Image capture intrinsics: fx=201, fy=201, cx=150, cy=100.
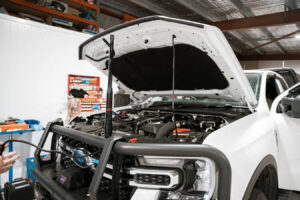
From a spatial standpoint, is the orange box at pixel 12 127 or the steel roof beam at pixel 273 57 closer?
the orange box at pixel 12 127

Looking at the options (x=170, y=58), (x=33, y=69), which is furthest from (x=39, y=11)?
(x=170, y=58)

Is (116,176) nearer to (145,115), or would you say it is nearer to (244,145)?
(244,145)

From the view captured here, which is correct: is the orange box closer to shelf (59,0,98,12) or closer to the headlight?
the headlight

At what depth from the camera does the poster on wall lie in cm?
418

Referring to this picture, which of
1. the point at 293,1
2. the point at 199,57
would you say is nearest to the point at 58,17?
the point at 199,57

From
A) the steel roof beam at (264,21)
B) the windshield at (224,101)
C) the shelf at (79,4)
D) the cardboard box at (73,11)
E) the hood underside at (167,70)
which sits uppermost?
the steel roof beam at (264,21)

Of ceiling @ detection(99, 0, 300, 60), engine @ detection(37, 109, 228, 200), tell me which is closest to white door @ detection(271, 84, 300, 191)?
engine @ detection(37, 109, 228, 200)

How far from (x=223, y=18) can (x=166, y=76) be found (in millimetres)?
5366

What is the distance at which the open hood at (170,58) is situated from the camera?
1.40m

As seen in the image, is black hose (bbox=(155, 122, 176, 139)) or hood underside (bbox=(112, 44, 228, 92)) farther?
hood underside (bbox=(112, 44, 228, 92))

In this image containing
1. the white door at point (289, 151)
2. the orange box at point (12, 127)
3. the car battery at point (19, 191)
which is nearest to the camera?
the white door at point (289, 151)

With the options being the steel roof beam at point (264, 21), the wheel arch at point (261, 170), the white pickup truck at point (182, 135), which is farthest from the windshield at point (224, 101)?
the steel roof beam at point (264, 21)

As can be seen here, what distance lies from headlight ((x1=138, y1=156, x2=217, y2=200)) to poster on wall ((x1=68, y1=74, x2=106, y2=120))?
3425 mm

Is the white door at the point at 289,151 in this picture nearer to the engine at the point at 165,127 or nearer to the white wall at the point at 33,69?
the engine at the point at 165,127
